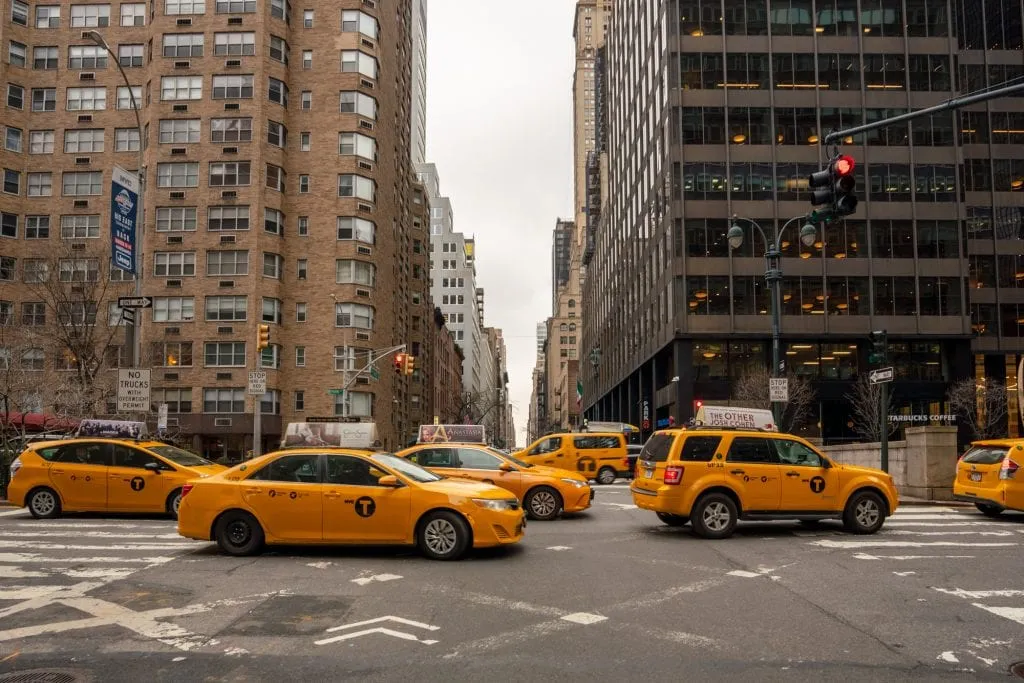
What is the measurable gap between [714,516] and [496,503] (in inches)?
171

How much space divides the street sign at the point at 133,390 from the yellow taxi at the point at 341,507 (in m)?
11.0

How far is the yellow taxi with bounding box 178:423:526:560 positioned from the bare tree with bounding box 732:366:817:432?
3786 cm

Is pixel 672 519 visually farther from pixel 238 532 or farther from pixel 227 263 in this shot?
pixel 227 263

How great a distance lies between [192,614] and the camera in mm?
7617

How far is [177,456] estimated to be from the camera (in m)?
15.9

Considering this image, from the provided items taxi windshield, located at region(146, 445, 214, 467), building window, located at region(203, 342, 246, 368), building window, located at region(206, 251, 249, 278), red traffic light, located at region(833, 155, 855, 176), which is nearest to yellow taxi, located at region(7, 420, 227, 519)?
taxi windshield, located at region(146, 445, 214, 467)

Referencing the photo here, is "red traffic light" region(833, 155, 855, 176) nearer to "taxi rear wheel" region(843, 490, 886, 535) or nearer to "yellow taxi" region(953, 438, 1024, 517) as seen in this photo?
"taxi rear wheel" region(843, 490, 886, 535)

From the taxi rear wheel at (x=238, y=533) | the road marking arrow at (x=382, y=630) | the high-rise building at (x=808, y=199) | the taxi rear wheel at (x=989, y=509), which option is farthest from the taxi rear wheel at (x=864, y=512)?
the high-rise building at (x=808, y=199)

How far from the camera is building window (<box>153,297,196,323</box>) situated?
5225cm

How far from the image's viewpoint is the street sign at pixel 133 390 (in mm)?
20797

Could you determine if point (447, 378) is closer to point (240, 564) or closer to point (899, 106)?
point (899, 106)

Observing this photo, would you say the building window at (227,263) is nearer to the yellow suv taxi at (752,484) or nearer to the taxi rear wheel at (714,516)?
the yellow suv taxi at (752,484)

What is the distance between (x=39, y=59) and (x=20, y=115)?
4.34 metres

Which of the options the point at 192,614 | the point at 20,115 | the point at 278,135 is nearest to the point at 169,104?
the point at 278,135
